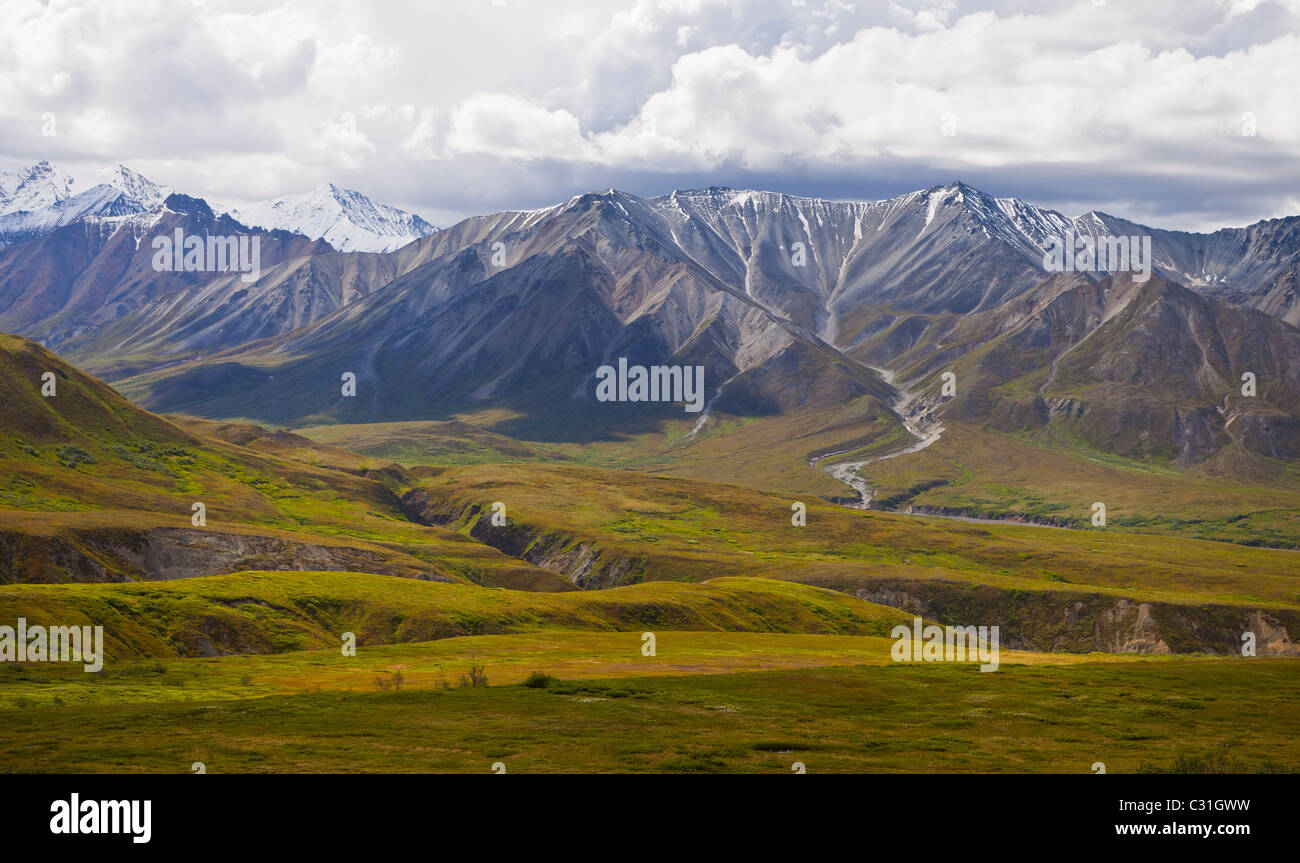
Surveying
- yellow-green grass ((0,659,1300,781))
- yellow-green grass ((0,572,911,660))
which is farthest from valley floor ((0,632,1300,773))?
yellow-green grass ((0,572,911,660))

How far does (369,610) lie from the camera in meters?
140

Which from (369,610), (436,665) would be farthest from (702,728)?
(369,610)

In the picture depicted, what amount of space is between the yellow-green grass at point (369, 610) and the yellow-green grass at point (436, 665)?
8028mm

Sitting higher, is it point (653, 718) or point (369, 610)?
point (653, 718)

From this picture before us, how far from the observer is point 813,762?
5128cm

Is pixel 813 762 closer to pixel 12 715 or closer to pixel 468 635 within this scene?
pixel 12 715

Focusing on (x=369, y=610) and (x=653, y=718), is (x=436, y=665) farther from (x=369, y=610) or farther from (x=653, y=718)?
(x=653, y=718)

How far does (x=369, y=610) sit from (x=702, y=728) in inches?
3480

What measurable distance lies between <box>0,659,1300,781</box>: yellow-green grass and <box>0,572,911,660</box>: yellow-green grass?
44.3 m

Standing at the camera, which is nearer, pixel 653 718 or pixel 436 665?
pixel 653 718

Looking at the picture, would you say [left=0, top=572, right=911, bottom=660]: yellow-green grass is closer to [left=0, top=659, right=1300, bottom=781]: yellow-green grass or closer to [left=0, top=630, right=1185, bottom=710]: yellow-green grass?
[left=0, top=630, right=1185, bottom=710]: yellow-green grass

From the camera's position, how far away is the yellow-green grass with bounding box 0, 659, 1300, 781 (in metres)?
50.3
